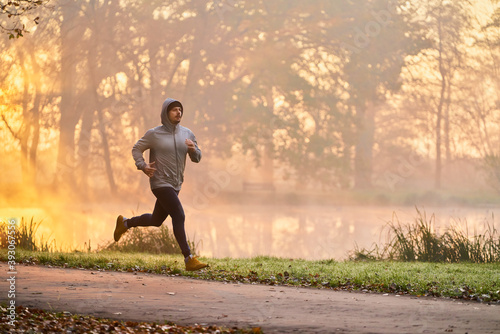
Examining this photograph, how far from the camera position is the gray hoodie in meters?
8.52

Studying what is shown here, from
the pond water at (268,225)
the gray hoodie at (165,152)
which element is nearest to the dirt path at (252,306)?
the gray hoodie at (165,152)

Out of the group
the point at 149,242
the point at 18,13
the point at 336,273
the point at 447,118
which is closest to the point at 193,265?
the point at 336,273

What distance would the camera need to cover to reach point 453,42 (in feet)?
122

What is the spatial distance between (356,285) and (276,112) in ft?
84.2

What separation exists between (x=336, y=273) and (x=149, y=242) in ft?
16.8

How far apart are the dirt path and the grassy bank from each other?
1.85ft

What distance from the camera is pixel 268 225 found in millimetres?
27734

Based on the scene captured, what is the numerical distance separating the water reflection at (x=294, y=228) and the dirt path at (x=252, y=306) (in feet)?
34.5

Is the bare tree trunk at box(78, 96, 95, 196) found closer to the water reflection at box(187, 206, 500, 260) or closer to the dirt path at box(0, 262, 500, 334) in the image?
the water reflection at box(187, 206, 500, 260)

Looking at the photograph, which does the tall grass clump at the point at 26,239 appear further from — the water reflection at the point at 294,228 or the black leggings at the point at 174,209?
the water reflection at the point at 294,228

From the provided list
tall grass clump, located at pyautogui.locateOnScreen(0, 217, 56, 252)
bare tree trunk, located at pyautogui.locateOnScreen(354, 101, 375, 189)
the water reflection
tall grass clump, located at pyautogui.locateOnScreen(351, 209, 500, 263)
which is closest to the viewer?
tall grass clump, located at pyautogui.locateOnScreen(351, 209, 500, 263)

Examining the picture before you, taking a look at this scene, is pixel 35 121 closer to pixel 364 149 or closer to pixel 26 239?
pixel 364 149

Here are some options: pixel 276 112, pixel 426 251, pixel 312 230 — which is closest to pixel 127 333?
pixel 426 251

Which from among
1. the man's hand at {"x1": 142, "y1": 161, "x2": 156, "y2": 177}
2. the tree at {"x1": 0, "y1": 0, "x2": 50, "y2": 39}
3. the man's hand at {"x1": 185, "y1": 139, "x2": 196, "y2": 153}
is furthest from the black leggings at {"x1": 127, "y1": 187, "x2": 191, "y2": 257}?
the tree at {"x1": 0, "y1": 0, "x2": 50, "y2": 39}
